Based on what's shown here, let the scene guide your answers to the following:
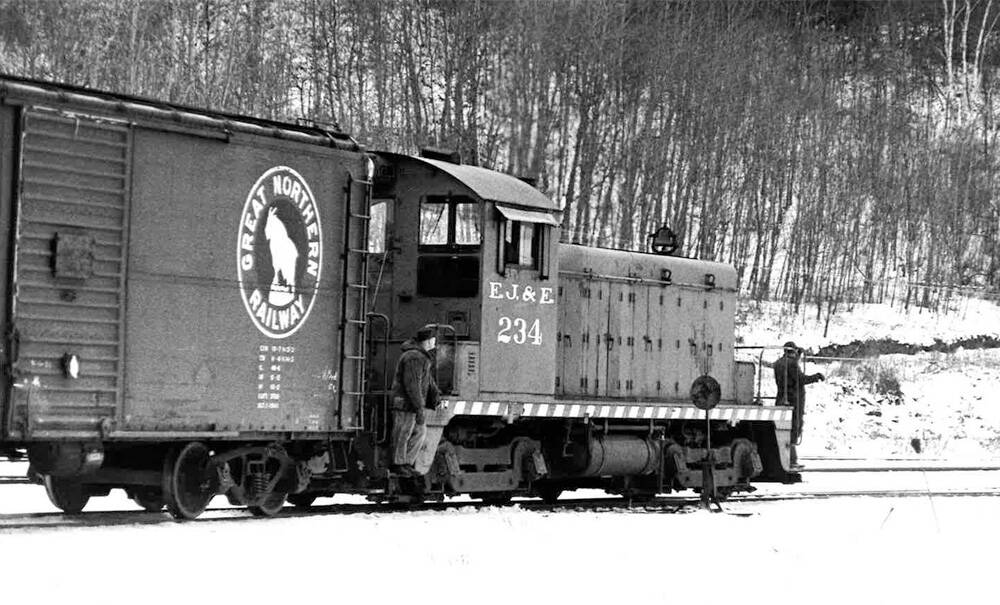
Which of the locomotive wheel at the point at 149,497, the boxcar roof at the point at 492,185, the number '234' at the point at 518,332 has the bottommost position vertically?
the locomotive wheel at the point at 149,497

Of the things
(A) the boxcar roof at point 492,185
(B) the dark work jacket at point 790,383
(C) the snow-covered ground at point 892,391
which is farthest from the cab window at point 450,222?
(C) the snow-covered ground at point 892,391

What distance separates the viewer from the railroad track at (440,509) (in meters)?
11.3

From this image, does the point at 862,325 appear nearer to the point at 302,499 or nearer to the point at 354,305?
the point at 302,499

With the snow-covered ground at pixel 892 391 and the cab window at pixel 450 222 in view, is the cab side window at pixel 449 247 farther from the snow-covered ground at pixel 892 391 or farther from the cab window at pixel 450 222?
A: the snow-covered ground at pixel 892 391

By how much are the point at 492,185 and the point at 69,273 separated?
5355 mm

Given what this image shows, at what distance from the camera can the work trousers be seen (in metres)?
13.4

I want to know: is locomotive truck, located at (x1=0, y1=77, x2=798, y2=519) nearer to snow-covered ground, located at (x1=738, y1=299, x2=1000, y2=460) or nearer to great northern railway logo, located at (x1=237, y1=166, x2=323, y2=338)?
great northern railway logo, located at (x1=237, y1=166, x2=323, y2=338)

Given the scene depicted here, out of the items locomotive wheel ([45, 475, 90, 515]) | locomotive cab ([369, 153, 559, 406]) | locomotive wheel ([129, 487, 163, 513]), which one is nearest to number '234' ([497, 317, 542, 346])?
locomotive cab ([369, 153, 559, 406])

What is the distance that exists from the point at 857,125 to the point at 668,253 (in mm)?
27301

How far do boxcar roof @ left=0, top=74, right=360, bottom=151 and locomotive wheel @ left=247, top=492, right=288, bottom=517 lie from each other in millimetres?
3384

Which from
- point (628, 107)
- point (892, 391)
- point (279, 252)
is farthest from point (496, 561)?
point (628, 107)

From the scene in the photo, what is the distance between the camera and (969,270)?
148 ft

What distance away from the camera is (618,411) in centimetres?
1598

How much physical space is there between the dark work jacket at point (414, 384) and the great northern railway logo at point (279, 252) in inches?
46.8
